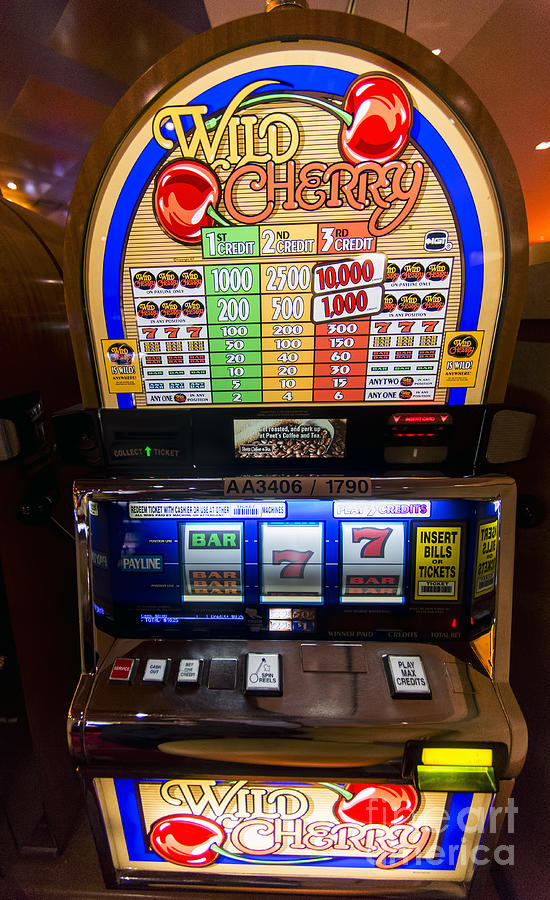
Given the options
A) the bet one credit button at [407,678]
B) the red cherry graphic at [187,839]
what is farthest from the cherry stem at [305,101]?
the red cherry graphic at [187,839]

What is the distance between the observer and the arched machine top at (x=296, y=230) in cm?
114

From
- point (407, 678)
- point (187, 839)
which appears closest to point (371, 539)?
point (407, 678)

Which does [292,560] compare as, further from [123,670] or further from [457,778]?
[457,778]

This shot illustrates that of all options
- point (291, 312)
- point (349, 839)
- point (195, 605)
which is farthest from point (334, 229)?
point (349, 839)

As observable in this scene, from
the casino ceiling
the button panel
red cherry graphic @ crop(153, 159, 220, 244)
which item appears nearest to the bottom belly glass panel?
the button panel

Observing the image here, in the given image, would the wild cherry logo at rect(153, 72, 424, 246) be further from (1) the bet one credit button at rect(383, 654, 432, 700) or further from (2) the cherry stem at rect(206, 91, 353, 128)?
(1) the bet one credit button at rect(383, 654, 432, 700)

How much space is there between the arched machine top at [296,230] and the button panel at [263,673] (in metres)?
0.75

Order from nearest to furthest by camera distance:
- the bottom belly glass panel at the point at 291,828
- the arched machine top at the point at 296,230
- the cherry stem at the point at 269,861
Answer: the arched machine top at the point at 296,230, the bottom belly glass panel at the point at 291,828, the cherry stem at the point at 269,861

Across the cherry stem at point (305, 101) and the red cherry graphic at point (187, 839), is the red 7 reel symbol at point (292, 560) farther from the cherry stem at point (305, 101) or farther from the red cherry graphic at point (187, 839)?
the cherry stem at point (305, 101)

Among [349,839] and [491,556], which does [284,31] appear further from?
[349,839]

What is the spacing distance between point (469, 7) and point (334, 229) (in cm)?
242

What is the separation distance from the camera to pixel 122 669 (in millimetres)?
1317

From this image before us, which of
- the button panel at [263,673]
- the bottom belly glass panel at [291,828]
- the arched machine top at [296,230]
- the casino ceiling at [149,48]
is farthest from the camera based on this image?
the casino ceiling at [149,48]

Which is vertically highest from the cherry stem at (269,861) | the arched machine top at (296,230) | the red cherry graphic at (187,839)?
the arched machine top at (296,230)
